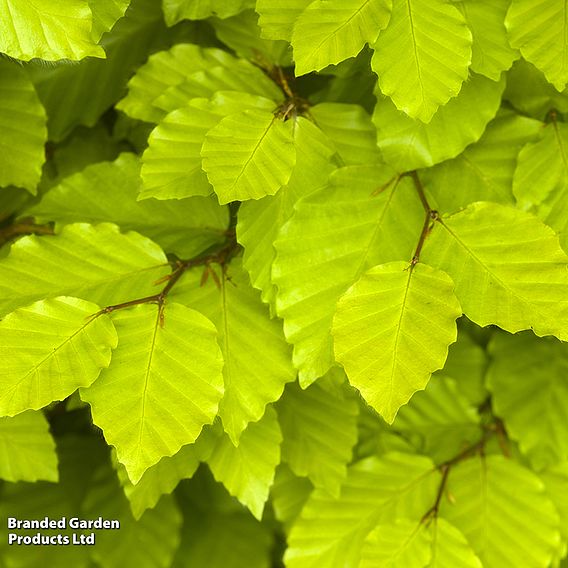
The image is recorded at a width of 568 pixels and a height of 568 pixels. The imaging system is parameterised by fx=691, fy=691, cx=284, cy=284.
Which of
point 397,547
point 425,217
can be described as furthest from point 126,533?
point 425,217

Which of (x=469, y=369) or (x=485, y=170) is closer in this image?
(x=485, y=170)

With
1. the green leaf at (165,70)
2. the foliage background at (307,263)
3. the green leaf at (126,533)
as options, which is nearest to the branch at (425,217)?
the foliage background at (307,263)

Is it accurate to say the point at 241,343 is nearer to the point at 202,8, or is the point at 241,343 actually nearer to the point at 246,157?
the point at 246,157

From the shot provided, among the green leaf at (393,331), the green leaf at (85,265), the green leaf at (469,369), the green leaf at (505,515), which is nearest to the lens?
the green leaf at (393,331)

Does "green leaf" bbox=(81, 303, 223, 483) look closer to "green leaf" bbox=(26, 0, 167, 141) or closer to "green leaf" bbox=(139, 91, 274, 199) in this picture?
"green leaf" bbox=(139, 91, 274, 199)

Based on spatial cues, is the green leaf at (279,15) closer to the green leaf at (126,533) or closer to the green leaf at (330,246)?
the green leaf at (330,246)

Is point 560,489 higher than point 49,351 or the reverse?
the reverse

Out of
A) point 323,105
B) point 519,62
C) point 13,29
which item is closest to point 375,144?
point 323,105
